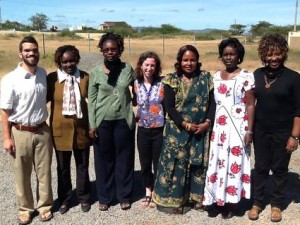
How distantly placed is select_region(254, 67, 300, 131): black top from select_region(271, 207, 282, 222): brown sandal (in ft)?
3.06

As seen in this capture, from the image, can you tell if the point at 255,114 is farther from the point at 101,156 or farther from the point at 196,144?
the point at 101,156

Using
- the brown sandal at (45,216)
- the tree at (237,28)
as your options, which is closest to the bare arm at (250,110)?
the brown sandal at (45,216)

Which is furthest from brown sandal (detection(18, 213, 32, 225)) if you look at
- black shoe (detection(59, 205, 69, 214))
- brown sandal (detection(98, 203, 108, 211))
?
brown sandal (detection(98, 203, 108, 211))

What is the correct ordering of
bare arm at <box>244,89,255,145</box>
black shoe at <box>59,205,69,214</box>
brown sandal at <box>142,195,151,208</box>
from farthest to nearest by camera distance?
brown sandal at <box>142,195,151,208</box> → black shoe at <box>59,205,69,214</box> → bare arm at <box>244,89,255,145</box>

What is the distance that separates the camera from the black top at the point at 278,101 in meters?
4.17

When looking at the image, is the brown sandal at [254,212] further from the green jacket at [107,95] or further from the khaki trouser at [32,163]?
the khaki trouser at [32,163]

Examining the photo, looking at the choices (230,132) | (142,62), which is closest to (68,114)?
(142,62)

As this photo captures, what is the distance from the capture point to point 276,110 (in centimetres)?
427

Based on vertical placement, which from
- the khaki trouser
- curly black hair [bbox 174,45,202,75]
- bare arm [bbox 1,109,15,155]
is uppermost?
curly black hair [bbox 174,45,202,75]

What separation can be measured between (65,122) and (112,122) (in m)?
0.51

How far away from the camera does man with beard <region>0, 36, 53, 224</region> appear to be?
415 cm

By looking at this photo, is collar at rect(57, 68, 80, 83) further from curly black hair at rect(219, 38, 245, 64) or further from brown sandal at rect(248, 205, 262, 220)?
brown sandal at rect(248, 205, 262, 220)

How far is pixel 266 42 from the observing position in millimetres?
4277

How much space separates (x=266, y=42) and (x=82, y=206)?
108 inches
